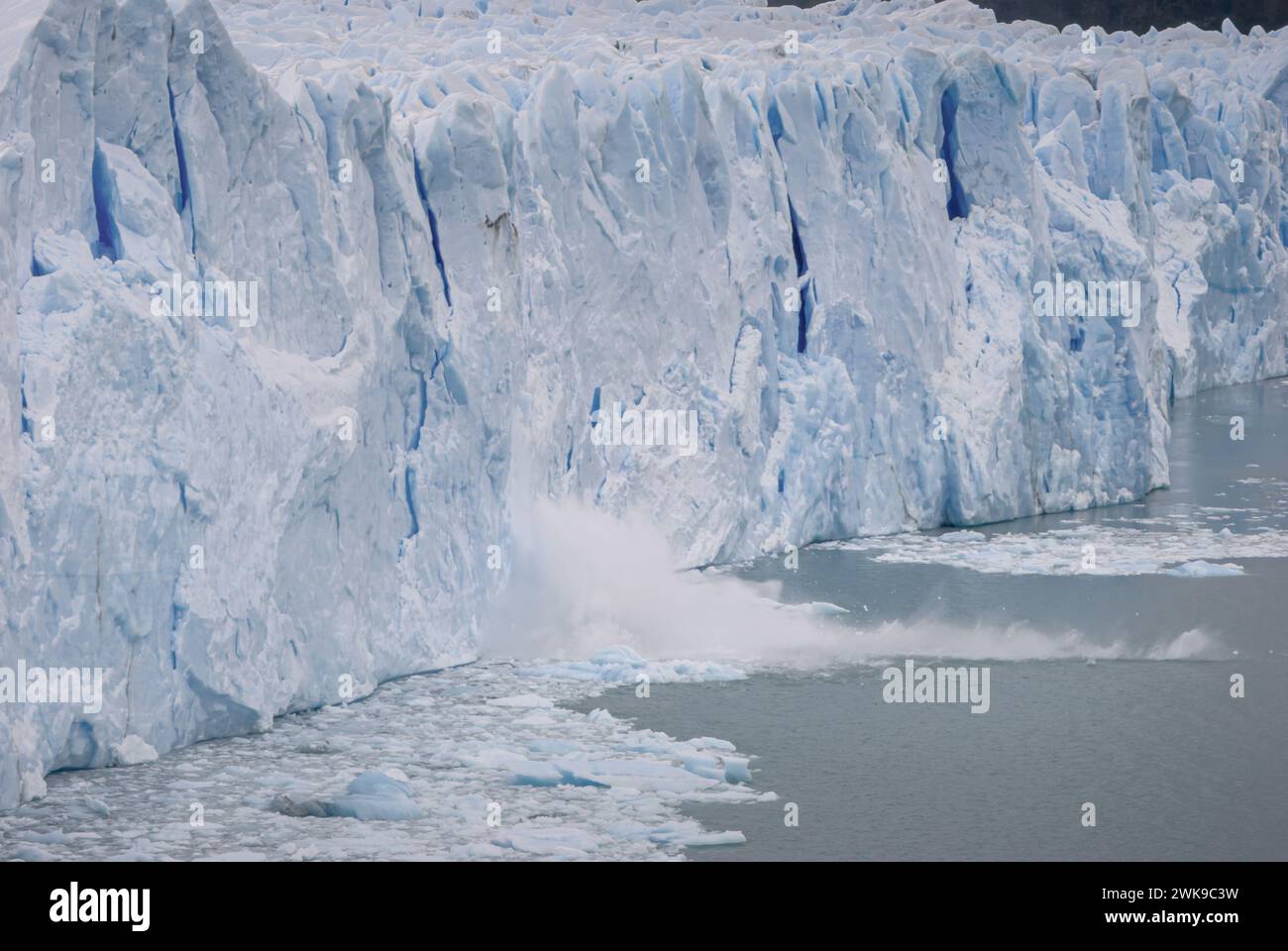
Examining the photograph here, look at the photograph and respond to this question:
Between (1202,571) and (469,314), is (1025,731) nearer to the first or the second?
(469,314)

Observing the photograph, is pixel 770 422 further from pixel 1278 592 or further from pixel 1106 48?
pixel 1106 48

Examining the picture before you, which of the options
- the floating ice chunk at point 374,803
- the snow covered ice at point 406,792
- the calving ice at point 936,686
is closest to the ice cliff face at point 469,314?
the snow covered ice at point 406,792

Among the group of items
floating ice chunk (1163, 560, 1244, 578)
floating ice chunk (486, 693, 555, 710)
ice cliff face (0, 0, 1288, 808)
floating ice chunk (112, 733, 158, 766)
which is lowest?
floating ice chunk (486, 693, 555, 710)

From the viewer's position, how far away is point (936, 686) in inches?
432

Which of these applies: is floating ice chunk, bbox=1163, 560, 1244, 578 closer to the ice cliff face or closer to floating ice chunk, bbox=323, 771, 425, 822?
the ice cliff face

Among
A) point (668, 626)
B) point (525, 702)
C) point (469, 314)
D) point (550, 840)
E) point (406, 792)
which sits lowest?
point (550, 840)

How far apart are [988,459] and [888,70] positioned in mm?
3516

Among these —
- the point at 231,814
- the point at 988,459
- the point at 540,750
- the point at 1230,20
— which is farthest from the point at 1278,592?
the point at 1230,20

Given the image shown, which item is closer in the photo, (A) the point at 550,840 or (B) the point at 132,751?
(A) the point at 550,840

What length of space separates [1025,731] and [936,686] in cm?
94

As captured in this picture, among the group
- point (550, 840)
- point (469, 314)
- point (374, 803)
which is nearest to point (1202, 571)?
point (469, 314)

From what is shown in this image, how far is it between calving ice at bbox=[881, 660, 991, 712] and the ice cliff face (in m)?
2.60

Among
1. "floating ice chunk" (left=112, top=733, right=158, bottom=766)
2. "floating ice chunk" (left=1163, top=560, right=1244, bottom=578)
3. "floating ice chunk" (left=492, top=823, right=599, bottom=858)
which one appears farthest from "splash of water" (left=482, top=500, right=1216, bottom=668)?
"floating ice chunk" (left=492, top=823, right=599, bottom=858)

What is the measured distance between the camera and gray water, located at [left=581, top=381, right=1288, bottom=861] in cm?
844
